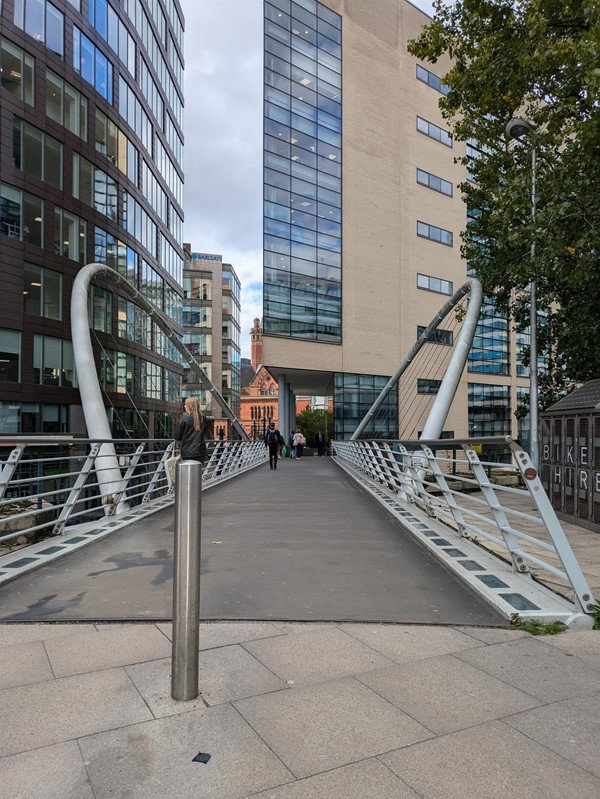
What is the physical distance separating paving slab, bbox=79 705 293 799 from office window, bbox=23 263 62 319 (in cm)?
2574

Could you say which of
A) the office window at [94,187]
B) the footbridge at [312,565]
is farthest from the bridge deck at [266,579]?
the office window at [94,187]

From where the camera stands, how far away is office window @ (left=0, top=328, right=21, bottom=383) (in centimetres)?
2391

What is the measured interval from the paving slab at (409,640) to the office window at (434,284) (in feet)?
146

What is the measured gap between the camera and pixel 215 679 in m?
3.04

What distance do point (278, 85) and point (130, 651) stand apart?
140 feet

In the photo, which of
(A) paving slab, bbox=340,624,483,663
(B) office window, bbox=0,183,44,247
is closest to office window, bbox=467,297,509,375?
(B) office window, bbox=0,183,44,247

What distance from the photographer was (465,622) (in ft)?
12.9

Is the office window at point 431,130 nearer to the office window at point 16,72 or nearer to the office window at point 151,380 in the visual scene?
the office window at point 151,380

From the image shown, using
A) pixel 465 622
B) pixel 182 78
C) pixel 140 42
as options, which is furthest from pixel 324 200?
pixel 465 622

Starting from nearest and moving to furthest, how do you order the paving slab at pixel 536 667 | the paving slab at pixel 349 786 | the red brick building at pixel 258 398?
1. the paving slab at pixel 349 786
2. the paving slab at pixel 536 667
3. the red brick building at pixel 258 398

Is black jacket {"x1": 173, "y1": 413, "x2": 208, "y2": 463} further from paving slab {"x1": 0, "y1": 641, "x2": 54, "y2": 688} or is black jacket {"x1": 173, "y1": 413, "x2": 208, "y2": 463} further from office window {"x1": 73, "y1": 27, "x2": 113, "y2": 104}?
office window {"x1": 73, "y1": 27, "x2": 113, "y2": 104}

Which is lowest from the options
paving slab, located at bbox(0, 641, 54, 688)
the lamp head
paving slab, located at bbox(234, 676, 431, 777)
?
paving slab, located at bbox(0, 641, 54, 688)

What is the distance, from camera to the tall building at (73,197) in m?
24.4

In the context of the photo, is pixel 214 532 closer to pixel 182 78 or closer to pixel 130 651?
pixel 130 651
